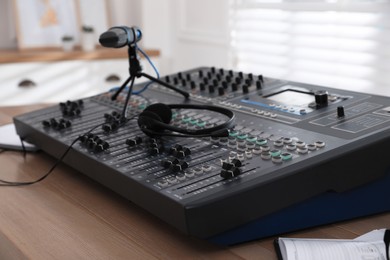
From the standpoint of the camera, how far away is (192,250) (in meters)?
0.85

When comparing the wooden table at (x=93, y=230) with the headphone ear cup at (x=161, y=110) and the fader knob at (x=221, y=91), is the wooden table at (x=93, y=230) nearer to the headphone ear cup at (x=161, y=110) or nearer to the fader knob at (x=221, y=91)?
the headphone ear cup at (x=161, y=110)

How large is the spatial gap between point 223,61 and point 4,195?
7.28ft

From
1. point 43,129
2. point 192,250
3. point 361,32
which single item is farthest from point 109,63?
point 192,250

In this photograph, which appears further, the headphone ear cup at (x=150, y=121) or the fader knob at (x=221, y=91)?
the fader knob at (x=221, y=91)

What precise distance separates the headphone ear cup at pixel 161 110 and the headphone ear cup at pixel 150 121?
0.04ft

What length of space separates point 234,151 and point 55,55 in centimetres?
240

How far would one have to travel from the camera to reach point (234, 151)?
0.96 metres

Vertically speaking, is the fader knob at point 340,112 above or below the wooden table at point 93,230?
above

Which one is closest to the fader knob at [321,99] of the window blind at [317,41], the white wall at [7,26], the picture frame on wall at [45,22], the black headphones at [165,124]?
the black headphones at [165,124]

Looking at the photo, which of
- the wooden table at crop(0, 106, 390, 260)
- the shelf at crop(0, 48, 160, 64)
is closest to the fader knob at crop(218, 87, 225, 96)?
the wooden table at crop(0, 106, 390, 260)

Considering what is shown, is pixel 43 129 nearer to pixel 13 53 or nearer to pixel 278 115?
pixel 278 115

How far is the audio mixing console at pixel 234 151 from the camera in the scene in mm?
824

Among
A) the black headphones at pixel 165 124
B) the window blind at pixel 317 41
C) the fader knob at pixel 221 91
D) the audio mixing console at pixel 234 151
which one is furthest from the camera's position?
the window blind at pixel 317 41

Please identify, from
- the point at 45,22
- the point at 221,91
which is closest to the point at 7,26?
the point at 45,22
